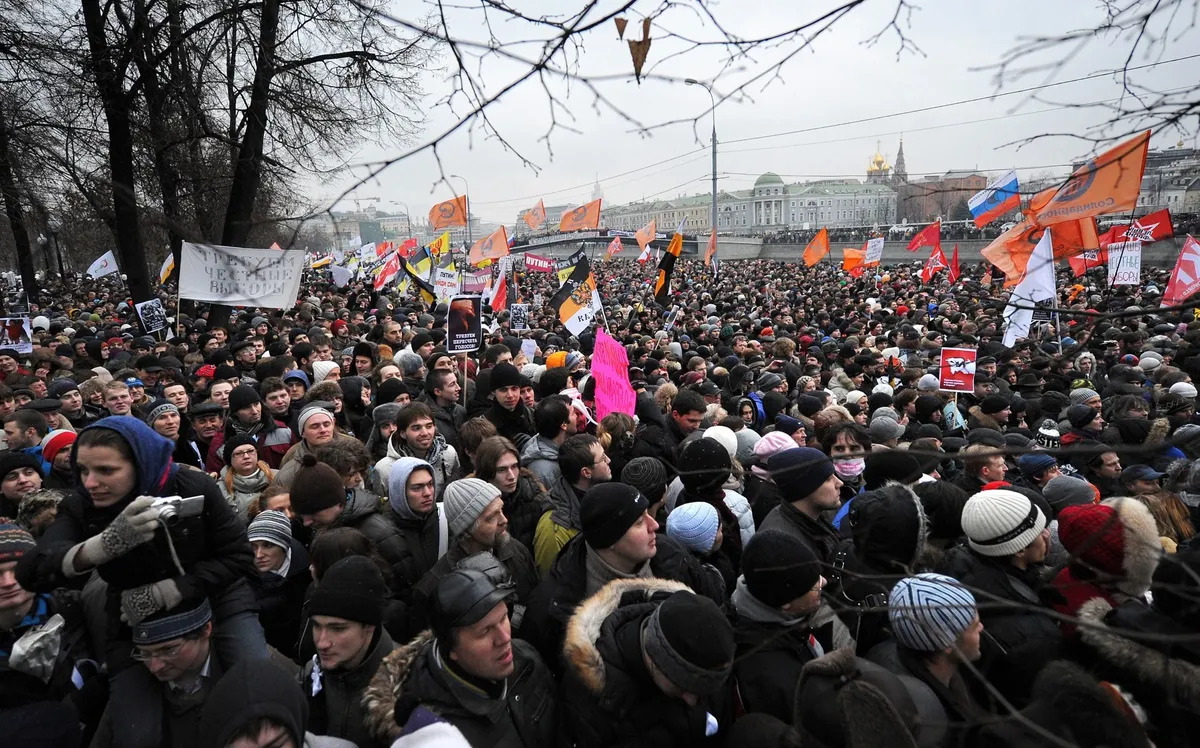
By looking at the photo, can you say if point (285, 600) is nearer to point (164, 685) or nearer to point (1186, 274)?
point (164, 685)

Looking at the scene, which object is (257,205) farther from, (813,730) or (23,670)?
(813,730)

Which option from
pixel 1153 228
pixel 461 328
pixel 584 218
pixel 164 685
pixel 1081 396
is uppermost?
pixel 584 218

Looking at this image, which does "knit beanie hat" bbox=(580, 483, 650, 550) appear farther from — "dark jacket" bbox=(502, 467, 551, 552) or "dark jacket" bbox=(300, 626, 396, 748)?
"dark jacket" bbox=(502, 467, 551, 552)

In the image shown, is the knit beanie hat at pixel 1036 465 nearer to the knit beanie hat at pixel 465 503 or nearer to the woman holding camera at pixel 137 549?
the knit beanie hat at pixel 465 503

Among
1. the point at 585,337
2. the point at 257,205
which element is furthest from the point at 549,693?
the point at 257,205

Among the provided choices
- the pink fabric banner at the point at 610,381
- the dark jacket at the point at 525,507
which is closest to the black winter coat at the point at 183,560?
the dark jacket at the point at 525,507

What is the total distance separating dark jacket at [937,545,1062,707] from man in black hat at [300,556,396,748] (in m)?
1.90

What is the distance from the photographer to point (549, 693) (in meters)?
2.21

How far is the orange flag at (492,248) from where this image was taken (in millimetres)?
17484

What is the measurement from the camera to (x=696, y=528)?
318 cm

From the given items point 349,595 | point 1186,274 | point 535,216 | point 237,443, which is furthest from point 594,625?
point 535,216

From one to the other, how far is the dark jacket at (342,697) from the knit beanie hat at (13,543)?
1.03 m

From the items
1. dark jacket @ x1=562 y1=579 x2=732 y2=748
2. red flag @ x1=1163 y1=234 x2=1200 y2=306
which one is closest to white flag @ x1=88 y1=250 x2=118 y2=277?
dark jacket @ x1=562 y1=579 x2=732 y2=748

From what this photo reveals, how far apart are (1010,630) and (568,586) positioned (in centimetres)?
157
